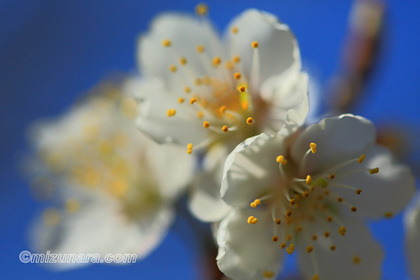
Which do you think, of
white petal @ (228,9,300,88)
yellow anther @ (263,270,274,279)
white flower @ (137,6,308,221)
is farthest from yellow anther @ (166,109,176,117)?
yellow anther @ (263,270,274,279)

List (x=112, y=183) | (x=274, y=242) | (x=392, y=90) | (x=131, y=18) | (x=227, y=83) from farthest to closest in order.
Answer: (x=131, y=18) → (x=392, y=90) → (x=112, y=183) → (x=227, y=83) → (x=274, y=242)

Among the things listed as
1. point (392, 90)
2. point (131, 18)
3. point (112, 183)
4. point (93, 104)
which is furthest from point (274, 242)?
point (131, 18)

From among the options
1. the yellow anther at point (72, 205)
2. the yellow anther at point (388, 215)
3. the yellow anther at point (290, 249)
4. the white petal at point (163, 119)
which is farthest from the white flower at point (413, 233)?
the yellow anther at point (72, 205)

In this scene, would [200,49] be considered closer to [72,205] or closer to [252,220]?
[252,220]

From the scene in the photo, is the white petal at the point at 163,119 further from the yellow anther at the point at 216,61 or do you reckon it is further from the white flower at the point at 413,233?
the white flower at the point at 413,233

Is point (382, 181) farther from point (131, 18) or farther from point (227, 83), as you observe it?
point (131, 18)

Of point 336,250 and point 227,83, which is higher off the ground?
point 227,83

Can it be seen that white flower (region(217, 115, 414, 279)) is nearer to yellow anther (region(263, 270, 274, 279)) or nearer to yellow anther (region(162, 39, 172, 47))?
yellow anther (region(263, 270, 274, 279))
